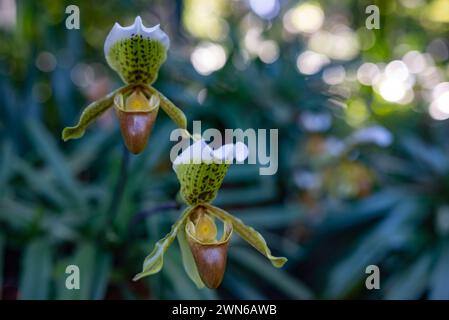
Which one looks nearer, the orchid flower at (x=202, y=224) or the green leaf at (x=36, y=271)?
the orchid flower at (x=202, y=224)

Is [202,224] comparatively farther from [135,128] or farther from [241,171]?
[241,171]

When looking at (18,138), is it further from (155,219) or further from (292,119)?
(292,119)

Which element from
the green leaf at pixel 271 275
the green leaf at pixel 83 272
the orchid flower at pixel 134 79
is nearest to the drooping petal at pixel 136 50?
the orchid flower at pixel 134 79

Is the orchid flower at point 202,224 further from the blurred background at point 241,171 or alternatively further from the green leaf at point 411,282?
the green leaf at point 411,282

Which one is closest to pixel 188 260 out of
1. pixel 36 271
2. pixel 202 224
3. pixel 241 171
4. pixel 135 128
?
pixel 202 224

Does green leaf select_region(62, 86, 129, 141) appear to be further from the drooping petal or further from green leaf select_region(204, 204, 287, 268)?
green leaf select_region(204, 204, 287, 268)

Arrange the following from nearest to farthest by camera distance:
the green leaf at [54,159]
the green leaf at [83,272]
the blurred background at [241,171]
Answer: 1. the green leaf at [83,272]
2. the blurred background at [241,171]
3. the green leaf at [54,159]

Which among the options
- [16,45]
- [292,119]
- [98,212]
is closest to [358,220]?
[292,119]
